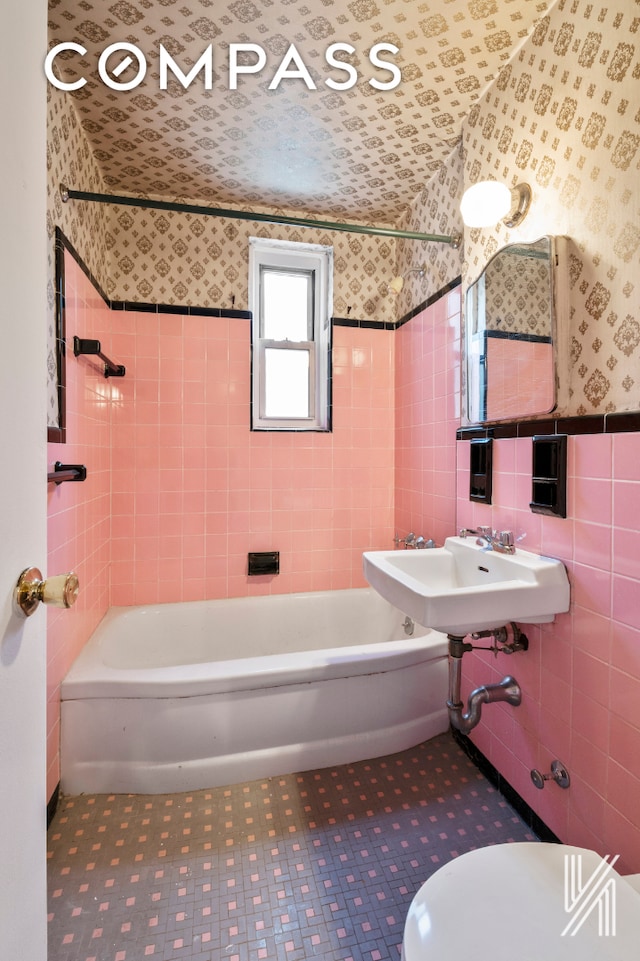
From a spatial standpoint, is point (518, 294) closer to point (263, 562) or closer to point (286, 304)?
→ point (286, 304)

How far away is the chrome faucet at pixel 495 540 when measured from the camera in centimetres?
133

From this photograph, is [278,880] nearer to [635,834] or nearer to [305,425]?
[635,834]

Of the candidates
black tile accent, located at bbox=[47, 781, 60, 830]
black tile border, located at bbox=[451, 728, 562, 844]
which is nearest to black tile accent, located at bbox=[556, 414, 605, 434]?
black tile border, located at bbox=[451, 728, 562, 844]

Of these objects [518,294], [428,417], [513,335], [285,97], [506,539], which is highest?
[285,97]

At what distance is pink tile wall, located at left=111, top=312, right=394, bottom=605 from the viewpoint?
213 centimetres

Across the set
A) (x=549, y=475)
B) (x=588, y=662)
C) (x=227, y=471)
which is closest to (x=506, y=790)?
(x=588, y=662)

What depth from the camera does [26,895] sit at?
53cm

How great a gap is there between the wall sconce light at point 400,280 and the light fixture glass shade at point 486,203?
0.62m

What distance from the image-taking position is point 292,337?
94.4 inches

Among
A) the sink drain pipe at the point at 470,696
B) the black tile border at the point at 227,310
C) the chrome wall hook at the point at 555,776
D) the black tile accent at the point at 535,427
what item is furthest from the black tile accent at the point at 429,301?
the chrome wall hook at the point at 555,776

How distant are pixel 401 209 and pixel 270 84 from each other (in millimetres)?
945

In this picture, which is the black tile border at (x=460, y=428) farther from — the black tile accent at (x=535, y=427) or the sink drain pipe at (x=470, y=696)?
the sink drain pipe at (x=470, y=696)

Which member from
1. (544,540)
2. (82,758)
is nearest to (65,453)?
(82,758)

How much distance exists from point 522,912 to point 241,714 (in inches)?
38.8
